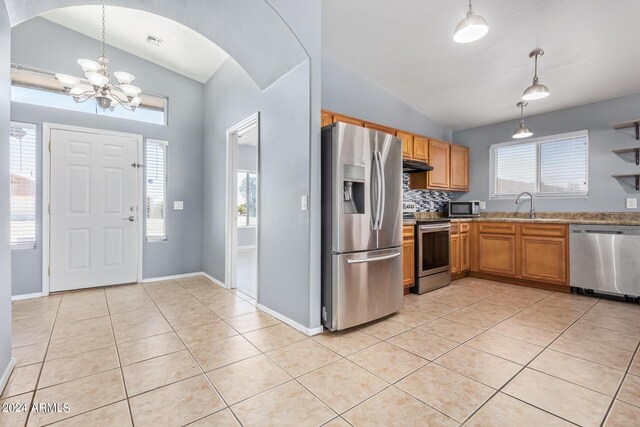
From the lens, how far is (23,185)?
140 inches

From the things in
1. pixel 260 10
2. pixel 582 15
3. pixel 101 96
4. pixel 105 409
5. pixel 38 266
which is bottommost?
pixel 105 409

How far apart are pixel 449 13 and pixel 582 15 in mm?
1153

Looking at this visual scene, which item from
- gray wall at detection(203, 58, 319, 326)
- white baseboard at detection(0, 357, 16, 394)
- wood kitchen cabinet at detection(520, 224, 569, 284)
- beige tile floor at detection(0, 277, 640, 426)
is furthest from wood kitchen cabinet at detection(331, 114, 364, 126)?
white baseboard at detection(0, 357, 16, 394)

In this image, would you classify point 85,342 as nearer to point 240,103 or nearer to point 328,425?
point 328,425

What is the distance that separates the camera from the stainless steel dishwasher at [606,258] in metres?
3.35

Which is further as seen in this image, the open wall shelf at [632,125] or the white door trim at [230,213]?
the white door trim at [230,213]

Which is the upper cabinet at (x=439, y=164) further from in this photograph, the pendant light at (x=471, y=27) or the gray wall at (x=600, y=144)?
the pendant light at (x=471, y=27)

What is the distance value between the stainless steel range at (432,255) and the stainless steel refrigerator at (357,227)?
948mm

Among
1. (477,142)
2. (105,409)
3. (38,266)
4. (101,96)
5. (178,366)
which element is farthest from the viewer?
(477,142)

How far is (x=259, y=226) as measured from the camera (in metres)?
3.25

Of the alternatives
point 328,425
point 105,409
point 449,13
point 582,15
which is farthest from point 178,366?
point 582,15

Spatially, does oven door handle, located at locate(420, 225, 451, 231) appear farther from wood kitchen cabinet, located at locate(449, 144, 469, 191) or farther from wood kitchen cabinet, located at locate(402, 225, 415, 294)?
wood kitchen cabinet, located at locate(449, 144, 469, 191)

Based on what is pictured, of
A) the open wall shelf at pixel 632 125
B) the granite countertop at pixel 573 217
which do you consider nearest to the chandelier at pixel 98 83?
the granite countertop at pixel 573 217

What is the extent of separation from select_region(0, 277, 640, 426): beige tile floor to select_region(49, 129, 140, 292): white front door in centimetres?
79
